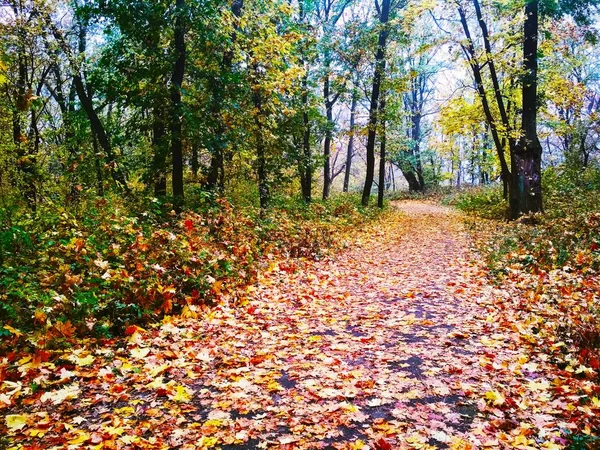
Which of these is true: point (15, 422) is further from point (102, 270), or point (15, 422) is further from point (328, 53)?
point (328, 53)

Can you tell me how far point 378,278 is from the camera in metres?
8.33

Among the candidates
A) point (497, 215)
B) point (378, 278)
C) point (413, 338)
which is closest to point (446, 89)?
point (497, 215)

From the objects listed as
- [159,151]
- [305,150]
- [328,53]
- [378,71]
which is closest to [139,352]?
[159,151]

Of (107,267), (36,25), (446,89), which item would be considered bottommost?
(107,267)

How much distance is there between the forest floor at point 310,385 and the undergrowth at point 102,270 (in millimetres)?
363

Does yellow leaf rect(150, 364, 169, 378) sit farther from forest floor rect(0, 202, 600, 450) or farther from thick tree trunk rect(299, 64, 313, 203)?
thick tree trunk rect(299, 64, 313, 203)

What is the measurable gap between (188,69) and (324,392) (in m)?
11.1

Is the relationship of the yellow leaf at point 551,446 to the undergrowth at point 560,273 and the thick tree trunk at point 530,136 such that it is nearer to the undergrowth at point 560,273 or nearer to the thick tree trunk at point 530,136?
the undergrowth at point 560,273

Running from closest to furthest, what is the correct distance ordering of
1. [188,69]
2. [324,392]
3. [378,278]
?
[324,392] → [378,278] → [188,69]

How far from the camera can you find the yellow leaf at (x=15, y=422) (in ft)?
10.2

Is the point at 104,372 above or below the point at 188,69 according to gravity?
below

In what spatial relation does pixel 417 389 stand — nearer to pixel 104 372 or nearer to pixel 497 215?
pixel 104 372

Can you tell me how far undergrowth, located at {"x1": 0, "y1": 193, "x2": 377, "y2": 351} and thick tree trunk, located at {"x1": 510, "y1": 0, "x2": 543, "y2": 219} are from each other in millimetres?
10285

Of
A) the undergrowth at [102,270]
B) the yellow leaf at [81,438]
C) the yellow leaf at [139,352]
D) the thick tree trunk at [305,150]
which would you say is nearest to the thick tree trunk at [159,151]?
the undergrowth at [102,270]
